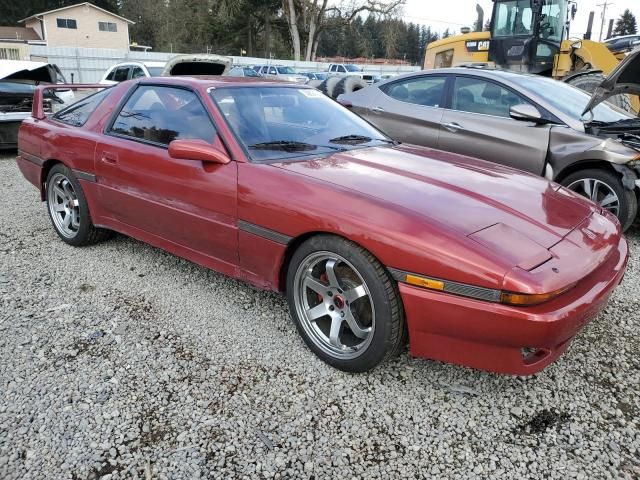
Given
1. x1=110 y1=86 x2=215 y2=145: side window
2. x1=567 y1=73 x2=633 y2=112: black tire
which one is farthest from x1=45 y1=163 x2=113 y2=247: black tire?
x1=567 y1=73 x2=633 y2=112: black tire

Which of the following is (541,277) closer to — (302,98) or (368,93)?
(302,98)

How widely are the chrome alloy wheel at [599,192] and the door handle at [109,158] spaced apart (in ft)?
12.6

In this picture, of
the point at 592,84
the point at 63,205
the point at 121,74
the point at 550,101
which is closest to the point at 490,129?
the point at 550,101

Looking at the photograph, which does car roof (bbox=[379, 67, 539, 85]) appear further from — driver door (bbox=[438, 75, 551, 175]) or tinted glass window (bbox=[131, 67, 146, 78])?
tinted glass window (bbox=[131, 67, 146, 78])

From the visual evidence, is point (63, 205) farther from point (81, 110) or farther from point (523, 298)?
point (523, 298)

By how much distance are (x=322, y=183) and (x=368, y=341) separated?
32.2 inches

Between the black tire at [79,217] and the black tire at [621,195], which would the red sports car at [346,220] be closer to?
the black tire at [79,217]

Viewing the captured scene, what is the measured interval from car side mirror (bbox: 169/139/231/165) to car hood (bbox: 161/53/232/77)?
6719 mm

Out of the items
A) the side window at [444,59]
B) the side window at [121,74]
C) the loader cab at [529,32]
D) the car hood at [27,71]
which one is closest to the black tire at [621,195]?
the loader cab at [529,32]

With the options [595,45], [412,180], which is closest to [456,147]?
[412,180]

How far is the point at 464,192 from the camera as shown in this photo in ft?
8.50

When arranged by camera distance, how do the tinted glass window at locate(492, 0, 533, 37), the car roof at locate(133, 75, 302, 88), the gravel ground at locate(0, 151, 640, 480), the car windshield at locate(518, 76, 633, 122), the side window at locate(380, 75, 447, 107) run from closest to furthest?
the gravel ground at locate(0, 151, 640, 480) < the car roof at locate(133, 75, 302, 88) < the car windshield at locate(518, 76, 633, 122) < the side window at locate(380, 75, 447, 107) < the tinted glass window at locate(492, 0, 533, 37)

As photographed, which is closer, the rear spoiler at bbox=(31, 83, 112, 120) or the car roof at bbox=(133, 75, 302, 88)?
the car roof at bbox=(133, 75, 302, 88)

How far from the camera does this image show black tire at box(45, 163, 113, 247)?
3922 mm
